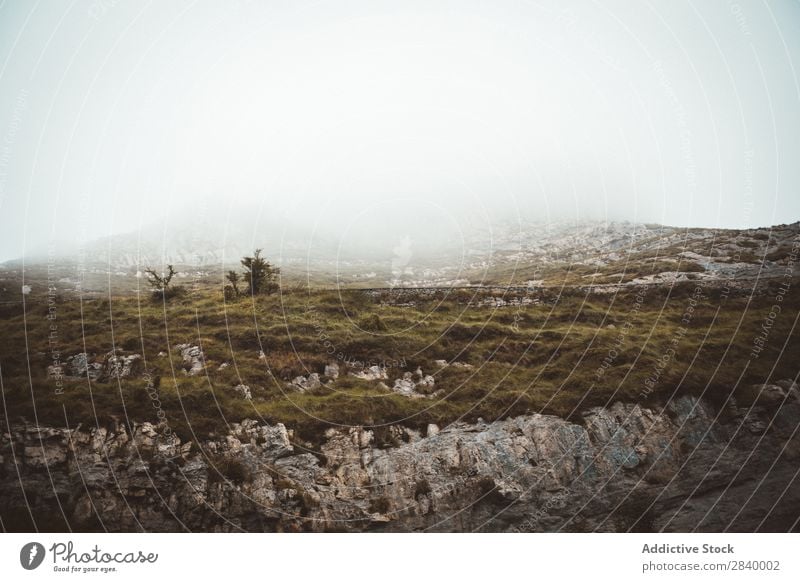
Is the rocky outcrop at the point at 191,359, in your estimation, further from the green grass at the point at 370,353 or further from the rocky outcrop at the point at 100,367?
the rocky outcrop at the point at 100,367

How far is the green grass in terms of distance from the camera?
781 inches

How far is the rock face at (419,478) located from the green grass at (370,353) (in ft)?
3.55

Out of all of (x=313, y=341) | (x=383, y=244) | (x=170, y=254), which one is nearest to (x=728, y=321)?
(x=313, y=341)

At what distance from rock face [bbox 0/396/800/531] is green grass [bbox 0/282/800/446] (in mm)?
1083

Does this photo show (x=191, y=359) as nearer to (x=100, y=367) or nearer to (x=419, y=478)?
(x=100, y=367)

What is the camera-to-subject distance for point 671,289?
106 ft

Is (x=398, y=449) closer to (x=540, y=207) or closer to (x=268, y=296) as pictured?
(x=268, y=296)

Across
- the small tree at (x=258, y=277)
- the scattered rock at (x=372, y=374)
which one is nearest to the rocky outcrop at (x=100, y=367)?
the small tree at (x=258, y=277)

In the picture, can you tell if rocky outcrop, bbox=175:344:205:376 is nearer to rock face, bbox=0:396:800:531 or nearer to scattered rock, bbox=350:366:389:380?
rock face, bbox=0:396:800:531

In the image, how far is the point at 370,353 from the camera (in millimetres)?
24531


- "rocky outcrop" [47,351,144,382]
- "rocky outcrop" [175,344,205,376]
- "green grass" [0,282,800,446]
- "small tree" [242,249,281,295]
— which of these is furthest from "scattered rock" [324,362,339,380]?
"small tree" [242,249,281,295]

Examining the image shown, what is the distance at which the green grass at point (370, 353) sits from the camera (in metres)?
19.8

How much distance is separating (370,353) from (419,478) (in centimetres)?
813
